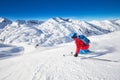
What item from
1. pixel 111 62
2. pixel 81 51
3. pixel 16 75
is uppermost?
pixel 81 51

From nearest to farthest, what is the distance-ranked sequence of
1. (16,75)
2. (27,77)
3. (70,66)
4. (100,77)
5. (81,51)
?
(100,77), (27,77), (16,75), (70,66), (81,51)

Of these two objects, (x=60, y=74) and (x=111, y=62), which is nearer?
(x=60, y=74)

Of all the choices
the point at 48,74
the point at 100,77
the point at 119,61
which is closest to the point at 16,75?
Answer: the point at 48,74

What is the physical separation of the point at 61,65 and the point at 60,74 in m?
1.21

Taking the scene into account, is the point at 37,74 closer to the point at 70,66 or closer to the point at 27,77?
the point at 27,77

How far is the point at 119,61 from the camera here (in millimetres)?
6973

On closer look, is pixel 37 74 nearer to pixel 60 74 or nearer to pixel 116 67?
pixel 60 74

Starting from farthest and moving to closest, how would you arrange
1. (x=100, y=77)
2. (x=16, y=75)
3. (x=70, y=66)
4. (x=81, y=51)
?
(x=81, y=51), (x=70, y=66), (x=16, y=75), (x=100, y=77)

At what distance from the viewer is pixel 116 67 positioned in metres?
6.18

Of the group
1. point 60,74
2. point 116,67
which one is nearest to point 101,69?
point 116,67

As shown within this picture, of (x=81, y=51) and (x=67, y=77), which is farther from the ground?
(x=81, y=51)

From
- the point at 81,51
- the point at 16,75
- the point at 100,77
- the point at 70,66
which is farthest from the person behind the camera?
the point at 81,51

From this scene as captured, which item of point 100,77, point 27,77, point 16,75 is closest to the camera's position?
point 100,77

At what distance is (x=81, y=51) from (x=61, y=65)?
9.45 ft
